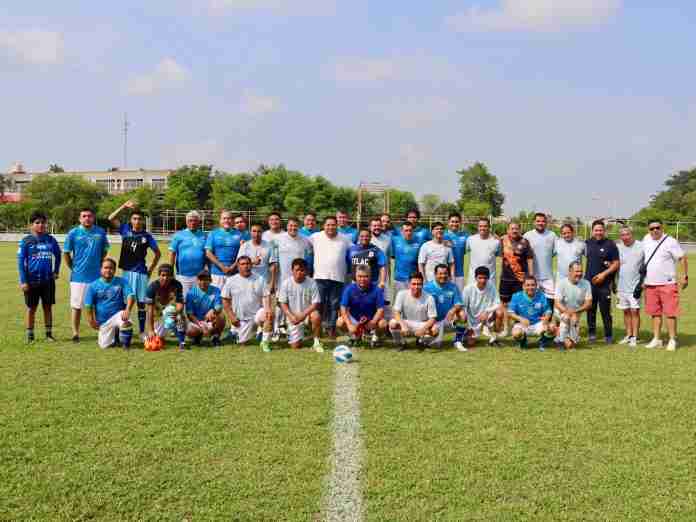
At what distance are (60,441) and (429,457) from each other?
2.52 metres

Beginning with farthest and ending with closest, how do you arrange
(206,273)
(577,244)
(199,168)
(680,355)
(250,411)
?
(199,168) → (577,244) → (206,273) → (680,355) → (250,411)

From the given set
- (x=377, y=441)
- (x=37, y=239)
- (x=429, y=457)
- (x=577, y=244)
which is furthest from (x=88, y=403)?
(x=577, y=244)

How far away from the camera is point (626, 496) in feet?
10.9

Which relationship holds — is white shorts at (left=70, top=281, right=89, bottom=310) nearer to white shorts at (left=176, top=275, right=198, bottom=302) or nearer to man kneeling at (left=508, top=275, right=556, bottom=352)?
white shorts at (left=176, top=275, right=198, bottom=302)

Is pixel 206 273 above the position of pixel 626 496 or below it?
above

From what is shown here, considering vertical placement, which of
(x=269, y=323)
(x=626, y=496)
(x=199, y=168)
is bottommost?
(x=626, y=496)

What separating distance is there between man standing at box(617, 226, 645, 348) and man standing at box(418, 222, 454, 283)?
7.78 feet

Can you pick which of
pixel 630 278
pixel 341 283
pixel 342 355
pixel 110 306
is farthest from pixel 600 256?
pixel 110 306

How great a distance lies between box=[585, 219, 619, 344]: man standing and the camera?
8.12 meters

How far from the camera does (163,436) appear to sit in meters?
4.18

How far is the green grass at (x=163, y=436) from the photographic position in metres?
3.23

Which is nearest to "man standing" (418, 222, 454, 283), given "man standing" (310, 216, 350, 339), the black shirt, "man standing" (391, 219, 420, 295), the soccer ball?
"man standing" (391, 219, 420, 295)

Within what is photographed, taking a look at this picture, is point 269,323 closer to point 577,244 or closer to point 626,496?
point 577,244

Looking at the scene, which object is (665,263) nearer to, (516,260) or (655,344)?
(655,344)
